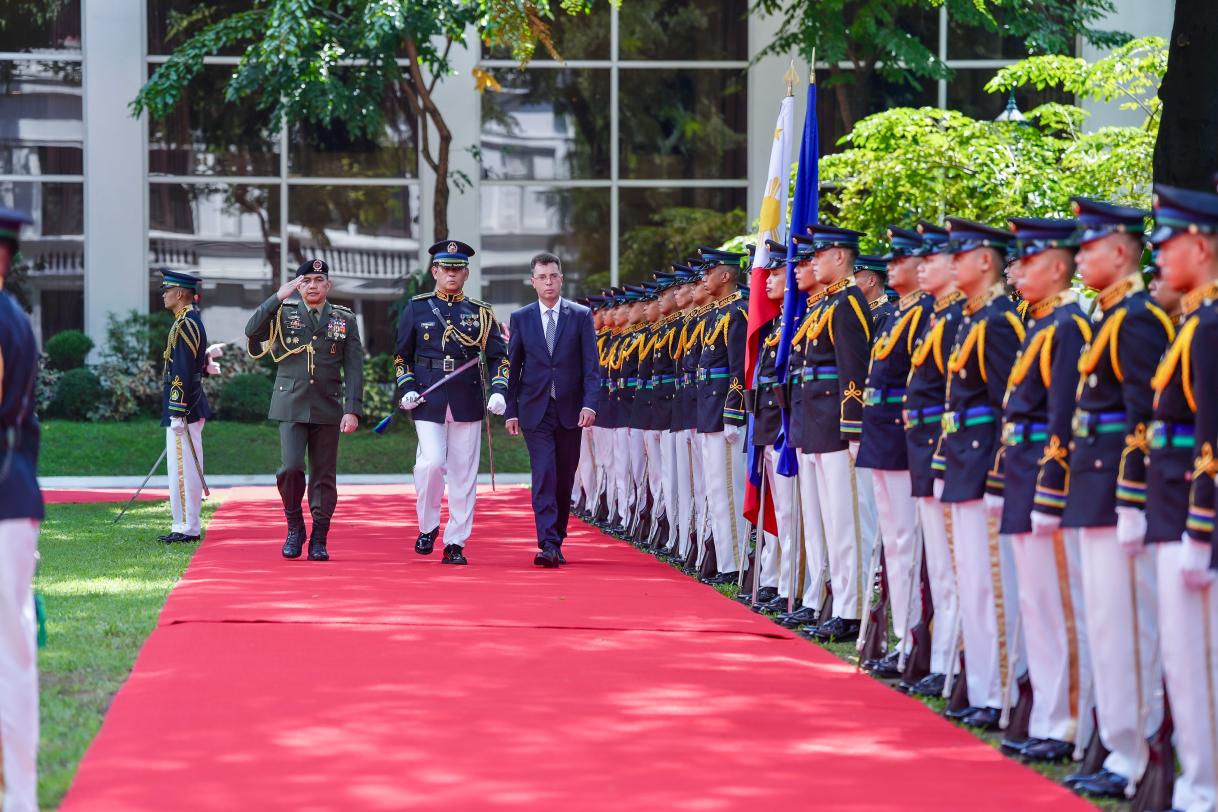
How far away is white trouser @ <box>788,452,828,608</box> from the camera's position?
30.6ft

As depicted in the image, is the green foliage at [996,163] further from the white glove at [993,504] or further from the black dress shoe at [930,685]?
the white glove at [993,504]

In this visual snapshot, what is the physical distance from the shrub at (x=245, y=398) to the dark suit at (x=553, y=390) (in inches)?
515

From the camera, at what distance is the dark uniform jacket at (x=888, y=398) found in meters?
7.94

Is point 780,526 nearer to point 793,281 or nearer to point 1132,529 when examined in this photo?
point 793,281

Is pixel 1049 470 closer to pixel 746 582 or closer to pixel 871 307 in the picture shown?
pixel 871 307

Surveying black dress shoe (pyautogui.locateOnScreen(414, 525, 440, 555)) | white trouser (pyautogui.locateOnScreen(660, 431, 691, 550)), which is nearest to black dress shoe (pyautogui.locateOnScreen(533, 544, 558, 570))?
black dress shoe (pyautogui.locateOnScreen(414, 525, 440, 555))

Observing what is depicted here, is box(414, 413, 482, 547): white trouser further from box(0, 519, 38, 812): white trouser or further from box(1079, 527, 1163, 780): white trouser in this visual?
box(0, 519, 38, 812): white trouser

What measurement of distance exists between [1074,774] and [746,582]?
199 inches

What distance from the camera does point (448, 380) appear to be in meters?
11.8

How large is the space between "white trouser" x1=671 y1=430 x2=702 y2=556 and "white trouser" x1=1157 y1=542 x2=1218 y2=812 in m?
7.13

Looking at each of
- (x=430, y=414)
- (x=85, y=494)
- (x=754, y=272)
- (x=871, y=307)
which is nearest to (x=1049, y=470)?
(x=871, y=307)

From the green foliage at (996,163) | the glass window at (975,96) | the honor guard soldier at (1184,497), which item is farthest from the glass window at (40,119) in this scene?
the honor guard soldier at (1184,497)

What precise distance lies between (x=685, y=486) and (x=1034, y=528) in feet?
21.7

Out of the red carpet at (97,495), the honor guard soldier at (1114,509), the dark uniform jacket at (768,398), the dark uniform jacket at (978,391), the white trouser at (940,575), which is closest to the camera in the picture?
the honor guard soldier at (1114,509)
